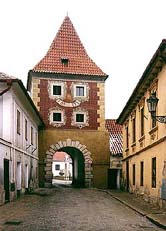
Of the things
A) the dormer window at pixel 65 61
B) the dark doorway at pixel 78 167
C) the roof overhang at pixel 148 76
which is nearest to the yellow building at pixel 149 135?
the roof overhang at pixel 148 76

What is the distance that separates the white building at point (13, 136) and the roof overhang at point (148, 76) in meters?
5.17

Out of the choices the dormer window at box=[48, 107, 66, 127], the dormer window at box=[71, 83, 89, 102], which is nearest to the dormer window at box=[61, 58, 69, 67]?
the dormer window at box=[71, 83, 89, 102]

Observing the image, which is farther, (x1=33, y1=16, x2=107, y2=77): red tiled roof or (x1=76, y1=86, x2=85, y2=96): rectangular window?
(x1=33, y1=16, x2=107, y2=77): red tiled roof

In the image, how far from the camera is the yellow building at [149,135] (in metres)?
15.7

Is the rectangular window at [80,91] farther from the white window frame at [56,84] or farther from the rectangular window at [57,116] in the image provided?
the rectangular window at [57,116]

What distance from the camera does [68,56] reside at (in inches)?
1492

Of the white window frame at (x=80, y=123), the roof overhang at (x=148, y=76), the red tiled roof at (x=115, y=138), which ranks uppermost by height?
the roof overhang at (x=148, y=76)

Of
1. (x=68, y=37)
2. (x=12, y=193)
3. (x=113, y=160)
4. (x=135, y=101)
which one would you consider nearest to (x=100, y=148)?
(x=113, y=160)

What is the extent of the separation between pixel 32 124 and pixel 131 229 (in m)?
19.5

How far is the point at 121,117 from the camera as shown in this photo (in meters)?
29.4

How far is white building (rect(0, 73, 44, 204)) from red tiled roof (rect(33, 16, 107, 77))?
11032 mm

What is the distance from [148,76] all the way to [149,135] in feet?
8.76

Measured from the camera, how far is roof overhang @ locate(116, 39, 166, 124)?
46.8 feet

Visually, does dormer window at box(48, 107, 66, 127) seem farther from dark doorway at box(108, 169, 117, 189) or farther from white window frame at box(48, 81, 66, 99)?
dark doorway at box(108, 169, 117, 189)
